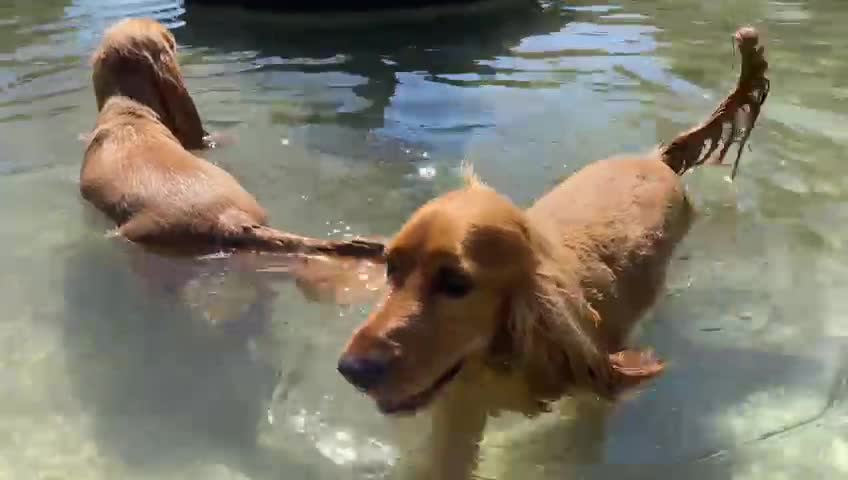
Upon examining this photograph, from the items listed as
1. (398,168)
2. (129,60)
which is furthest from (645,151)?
(129,60)

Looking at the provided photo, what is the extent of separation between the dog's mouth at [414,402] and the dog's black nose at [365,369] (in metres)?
0.09

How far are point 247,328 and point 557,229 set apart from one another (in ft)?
4.80

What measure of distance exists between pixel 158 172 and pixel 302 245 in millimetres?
909

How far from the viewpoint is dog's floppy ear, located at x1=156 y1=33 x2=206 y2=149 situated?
4.73 metres

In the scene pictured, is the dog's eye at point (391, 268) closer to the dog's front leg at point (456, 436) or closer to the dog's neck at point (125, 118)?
the dog's front leg at point (456, 436)

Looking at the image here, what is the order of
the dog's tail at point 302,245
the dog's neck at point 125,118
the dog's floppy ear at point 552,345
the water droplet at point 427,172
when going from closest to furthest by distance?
the dog's floppy ear at point 552,345 → the dog's tail at point 302,245 → the dog's neck at point 125,118 → the water droplet at point 427,172

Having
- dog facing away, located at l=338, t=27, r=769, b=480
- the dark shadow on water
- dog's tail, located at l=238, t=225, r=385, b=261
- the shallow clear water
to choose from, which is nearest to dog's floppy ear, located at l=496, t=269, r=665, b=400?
dog facing away, located at l=338, t=27, r=769, b=480

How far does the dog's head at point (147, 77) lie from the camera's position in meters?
4.70

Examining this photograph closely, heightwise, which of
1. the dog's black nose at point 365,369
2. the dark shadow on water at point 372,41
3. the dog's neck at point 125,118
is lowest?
the dark shadow on water at point 372,41

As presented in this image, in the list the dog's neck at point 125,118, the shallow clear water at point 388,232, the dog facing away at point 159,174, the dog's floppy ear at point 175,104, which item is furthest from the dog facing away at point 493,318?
the dog's floppy ear at point 175,104

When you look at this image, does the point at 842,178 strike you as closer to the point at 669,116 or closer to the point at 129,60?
the point at 669,116

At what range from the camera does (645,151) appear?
4992 mm

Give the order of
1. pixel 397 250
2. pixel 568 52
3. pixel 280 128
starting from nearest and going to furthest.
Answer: pixel 397 250 < pixel 280 128 < pixel 568 52

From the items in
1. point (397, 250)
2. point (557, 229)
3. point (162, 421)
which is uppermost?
point (397, 250)
